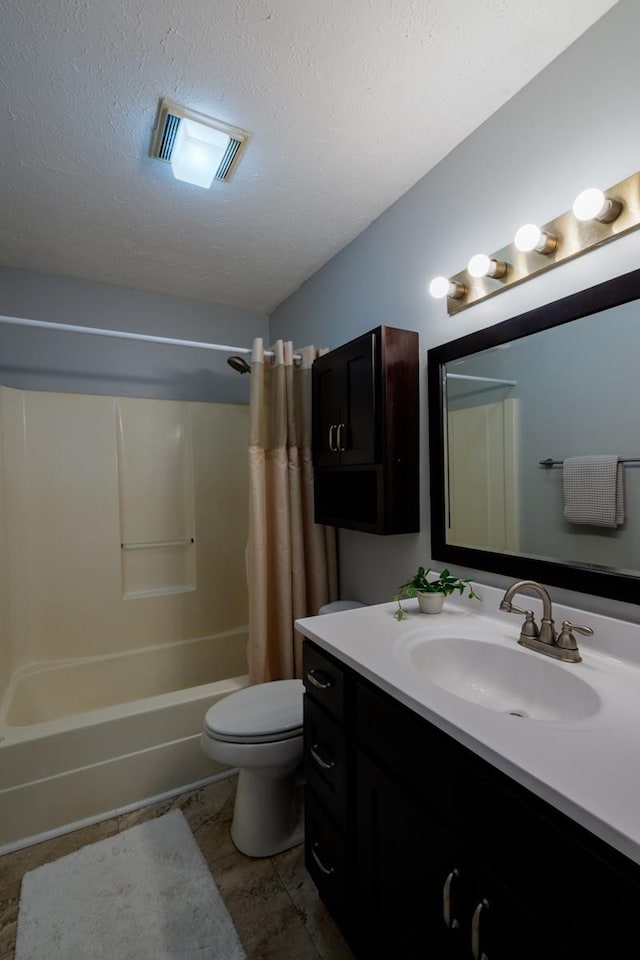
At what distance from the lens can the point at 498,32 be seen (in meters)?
1.08

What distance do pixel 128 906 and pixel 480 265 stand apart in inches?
86.9

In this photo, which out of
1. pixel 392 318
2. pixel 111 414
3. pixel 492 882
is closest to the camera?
pixel 492 882

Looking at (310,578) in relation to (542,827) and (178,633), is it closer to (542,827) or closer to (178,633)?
(178,633)

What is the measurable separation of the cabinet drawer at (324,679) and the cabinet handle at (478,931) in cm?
45

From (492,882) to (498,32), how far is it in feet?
5.88

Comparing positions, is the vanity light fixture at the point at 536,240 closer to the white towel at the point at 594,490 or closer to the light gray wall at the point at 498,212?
the light gray wall at the point at 498,212

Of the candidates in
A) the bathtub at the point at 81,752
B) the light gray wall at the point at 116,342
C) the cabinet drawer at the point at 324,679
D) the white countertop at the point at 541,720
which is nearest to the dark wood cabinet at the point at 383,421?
the white countertop at the point at 541,720

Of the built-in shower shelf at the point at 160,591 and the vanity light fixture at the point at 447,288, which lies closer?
the vanity light fixture at the point at 447,288

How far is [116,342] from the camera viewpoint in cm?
245

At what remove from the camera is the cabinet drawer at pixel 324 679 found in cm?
110

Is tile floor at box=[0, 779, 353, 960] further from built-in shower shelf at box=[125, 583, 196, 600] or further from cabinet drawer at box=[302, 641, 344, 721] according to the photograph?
built-in shower shelf at box=[125, 583, 196, 600]

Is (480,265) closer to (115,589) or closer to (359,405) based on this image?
(359,405)

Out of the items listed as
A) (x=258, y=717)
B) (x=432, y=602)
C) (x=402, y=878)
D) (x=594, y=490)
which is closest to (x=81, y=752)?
(x=258, y=717)

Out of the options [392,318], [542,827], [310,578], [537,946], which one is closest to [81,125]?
[392,318]
